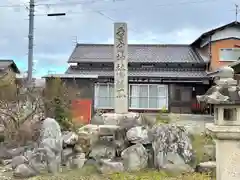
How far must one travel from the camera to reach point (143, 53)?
27719 mm

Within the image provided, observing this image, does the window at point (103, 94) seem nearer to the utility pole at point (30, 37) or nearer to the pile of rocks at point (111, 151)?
the utility pole at point (30, 37)

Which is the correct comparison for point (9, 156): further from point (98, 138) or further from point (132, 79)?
point (132, 79)

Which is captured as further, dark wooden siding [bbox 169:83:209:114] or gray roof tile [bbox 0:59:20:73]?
gray roof tile [bbox 0:59:20:73]

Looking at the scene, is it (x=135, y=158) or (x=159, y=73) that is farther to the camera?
(x=159, y=73)

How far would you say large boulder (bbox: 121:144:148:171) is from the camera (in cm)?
1033

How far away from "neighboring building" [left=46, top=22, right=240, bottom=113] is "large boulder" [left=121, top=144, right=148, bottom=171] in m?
13.3

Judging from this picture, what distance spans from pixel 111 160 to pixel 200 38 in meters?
19.1

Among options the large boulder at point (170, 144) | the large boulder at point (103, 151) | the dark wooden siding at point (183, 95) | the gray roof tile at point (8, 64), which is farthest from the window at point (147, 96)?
the large boulder at point (170, 144)

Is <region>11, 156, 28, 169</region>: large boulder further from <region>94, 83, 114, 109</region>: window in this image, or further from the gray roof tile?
the gray roof tile

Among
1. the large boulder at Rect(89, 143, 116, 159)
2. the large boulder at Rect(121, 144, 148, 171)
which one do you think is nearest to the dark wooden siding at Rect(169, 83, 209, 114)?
the large boulder at Rect(89, 143, 116, 159)

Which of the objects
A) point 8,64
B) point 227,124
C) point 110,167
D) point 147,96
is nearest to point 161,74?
point 147,96

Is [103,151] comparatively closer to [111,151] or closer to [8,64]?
[111,151]

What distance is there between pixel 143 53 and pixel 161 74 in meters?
3.73

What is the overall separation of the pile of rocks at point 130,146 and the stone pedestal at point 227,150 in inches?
183
